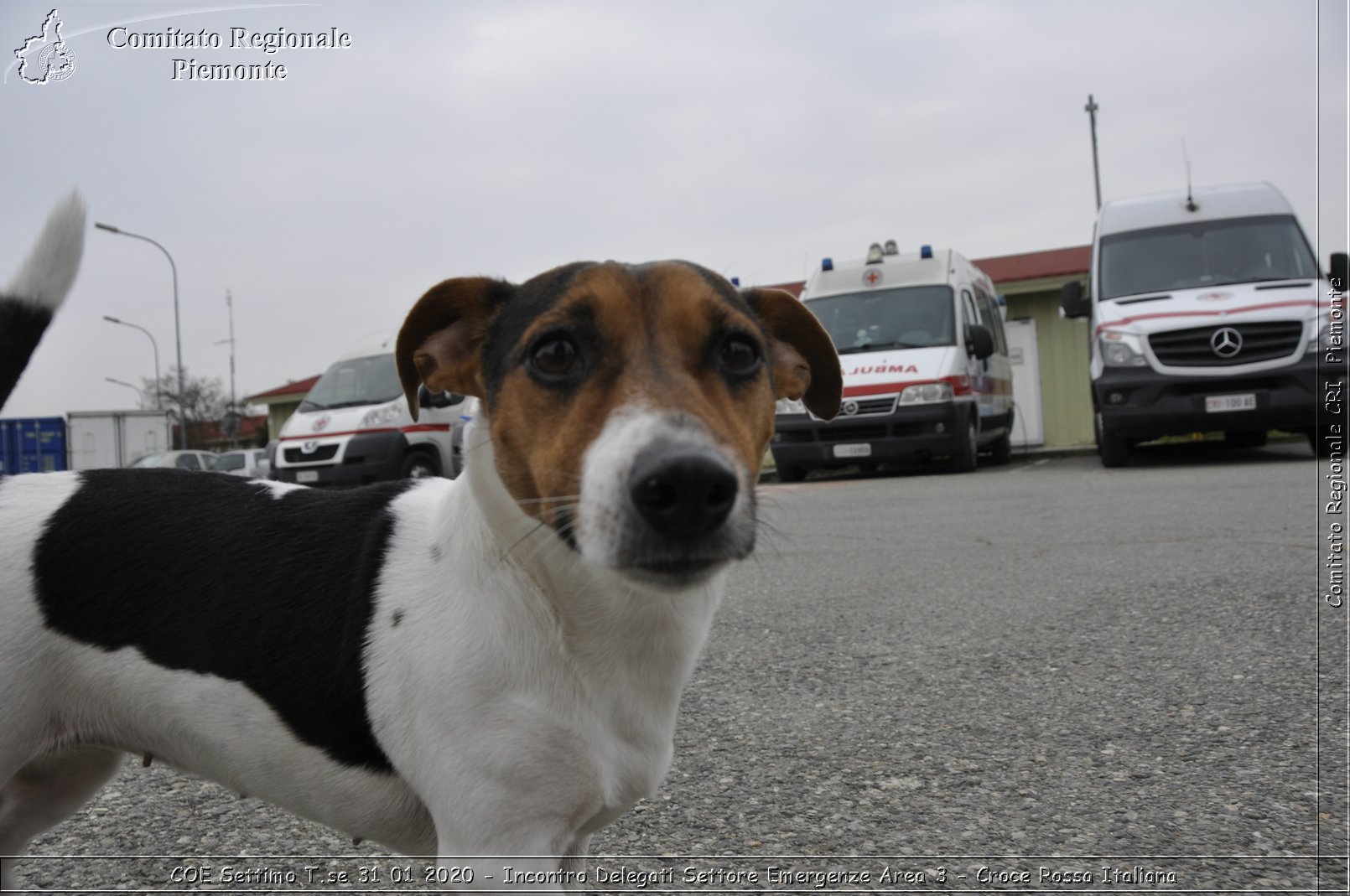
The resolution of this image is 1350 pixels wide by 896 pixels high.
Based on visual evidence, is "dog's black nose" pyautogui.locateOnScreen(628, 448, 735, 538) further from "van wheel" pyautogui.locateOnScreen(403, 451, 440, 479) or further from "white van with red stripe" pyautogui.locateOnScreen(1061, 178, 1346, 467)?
"van wheel" pyautogui.locateOnScreen(403, 451, 440, 479)

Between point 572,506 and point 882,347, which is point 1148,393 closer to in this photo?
point 882,347

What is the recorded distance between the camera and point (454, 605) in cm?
195

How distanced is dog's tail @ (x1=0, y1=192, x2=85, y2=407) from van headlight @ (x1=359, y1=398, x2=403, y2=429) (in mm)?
11122

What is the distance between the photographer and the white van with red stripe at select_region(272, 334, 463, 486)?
43.5ft

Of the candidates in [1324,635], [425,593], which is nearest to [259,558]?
[425,593]

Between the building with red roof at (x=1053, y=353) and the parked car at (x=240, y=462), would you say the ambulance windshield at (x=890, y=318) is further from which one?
the parked car at (x=240, y=462)

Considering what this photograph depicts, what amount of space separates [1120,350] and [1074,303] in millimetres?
1807

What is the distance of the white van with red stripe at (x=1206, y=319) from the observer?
10.6 meters

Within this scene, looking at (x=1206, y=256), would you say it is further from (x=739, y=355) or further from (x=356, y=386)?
(x=739, y=355)

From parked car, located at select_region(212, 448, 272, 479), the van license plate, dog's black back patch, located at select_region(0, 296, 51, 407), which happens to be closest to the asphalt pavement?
dog's black back patch, located at select_region(0, 296, 51, 407)

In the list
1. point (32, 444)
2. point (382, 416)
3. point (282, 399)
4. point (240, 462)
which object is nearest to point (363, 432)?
point (382, 416)

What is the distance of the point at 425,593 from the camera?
200 centimetres

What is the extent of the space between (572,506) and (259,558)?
0.77 meters

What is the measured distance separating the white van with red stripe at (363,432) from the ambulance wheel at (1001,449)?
8.46 m
